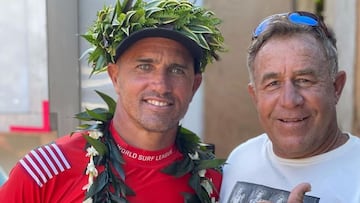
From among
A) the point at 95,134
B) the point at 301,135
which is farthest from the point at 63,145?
the point at 301,135

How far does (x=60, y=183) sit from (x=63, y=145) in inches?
7.7

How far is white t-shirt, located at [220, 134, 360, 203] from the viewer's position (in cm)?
249

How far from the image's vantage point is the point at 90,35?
303cm

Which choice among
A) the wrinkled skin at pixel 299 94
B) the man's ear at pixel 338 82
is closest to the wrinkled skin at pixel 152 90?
the wrinkled skin at pixel 299 94

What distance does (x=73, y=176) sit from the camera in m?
2.73

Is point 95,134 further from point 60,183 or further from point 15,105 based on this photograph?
point 15,105

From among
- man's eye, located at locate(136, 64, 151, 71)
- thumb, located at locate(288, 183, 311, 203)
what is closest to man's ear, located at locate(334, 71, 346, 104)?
thumb, located at locate(288, 183, 311, 203)

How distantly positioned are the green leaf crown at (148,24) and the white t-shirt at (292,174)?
531mm

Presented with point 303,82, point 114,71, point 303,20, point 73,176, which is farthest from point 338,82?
point 73,176

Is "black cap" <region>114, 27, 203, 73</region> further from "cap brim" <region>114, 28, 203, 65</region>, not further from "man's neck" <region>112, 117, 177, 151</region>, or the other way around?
"man's neck" <region>112, 117, 177, 151</region>

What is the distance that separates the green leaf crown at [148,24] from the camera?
286 cm

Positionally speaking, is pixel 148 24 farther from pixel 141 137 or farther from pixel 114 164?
pixel 114 164

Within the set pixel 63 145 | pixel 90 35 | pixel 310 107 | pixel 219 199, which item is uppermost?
pixel 90 35

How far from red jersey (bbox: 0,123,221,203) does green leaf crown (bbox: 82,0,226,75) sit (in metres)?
0.40
